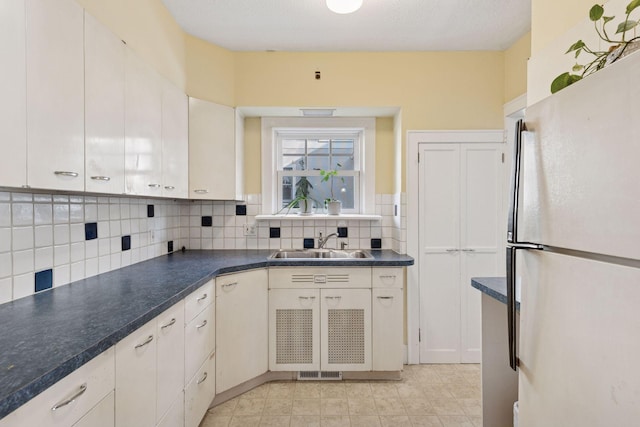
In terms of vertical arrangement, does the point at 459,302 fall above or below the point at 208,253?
below

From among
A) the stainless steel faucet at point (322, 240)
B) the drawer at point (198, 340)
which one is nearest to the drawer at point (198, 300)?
the drawer at point (198, 340)

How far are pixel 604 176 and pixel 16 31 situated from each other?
1.70 m

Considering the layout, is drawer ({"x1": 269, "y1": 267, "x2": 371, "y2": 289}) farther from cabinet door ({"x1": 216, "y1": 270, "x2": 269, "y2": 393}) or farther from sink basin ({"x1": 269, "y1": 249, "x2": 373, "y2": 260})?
sink basin ({"x1": 269, "y1": 249, "x2": 373, "y2": 260})

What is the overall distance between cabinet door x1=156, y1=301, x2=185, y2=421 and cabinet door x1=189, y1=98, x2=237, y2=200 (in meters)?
1.17

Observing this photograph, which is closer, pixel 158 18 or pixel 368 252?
pixel 158 18

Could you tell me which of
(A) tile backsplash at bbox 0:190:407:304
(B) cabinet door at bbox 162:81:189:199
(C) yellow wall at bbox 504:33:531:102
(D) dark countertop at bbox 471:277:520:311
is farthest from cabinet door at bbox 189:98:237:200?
(C) yellow wall at bbox 504:33:531:102

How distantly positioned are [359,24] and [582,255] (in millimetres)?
2206

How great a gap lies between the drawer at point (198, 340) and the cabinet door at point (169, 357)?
65mm

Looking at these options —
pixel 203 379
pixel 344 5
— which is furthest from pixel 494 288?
pixel 344 5

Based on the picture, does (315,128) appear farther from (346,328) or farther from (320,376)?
(320,376)

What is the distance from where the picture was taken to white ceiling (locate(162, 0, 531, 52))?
2.17 m

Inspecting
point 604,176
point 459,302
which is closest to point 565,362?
point 604,176

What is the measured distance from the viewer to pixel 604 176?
2.26 feet

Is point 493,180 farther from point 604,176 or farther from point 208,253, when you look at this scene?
point 208,253
